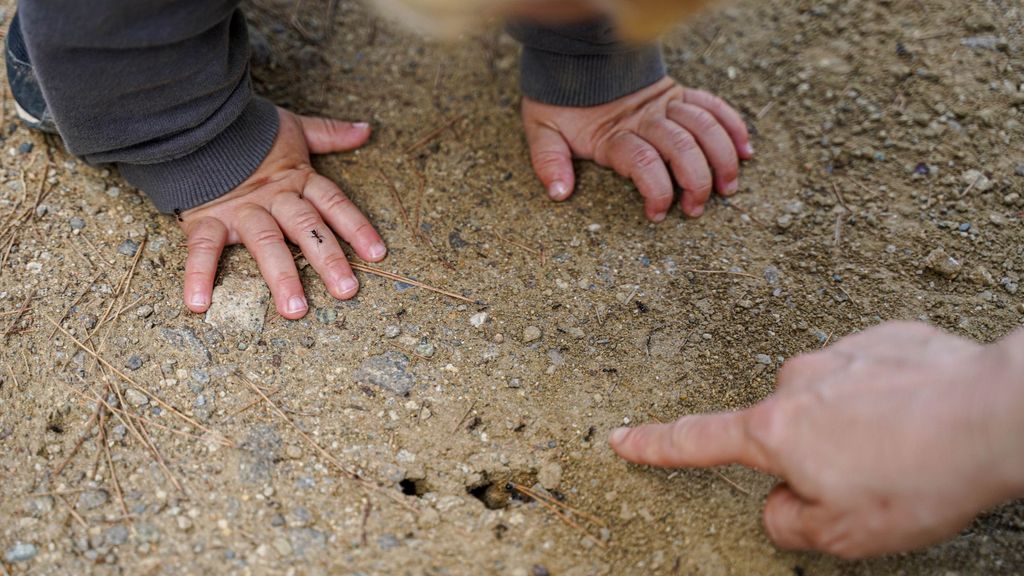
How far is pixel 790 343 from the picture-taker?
181cm

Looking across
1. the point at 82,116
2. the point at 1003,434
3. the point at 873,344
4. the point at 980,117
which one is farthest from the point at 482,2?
the point at 980,117

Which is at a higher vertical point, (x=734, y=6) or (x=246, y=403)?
(x=734, y=6)

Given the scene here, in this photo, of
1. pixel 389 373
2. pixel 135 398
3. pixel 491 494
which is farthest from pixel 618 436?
pixel 135 398

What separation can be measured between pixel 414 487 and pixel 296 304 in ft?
1.67

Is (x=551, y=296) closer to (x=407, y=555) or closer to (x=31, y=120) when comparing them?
(x=407, y=555)

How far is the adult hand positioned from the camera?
3.57 feet

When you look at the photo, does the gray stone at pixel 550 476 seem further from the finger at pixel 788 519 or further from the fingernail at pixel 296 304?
the fingernail at pixel 296 304

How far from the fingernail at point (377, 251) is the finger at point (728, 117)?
99cm

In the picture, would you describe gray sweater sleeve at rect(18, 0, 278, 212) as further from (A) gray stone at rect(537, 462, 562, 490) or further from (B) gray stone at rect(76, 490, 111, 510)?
(A) gray stone at rect(537, 462, 562, 490)

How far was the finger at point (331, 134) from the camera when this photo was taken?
7.00 feet

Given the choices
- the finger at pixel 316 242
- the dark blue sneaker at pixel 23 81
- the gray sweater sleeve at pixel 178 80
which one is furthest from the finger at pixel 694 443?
the dark blue sneaker at pixel 23 81

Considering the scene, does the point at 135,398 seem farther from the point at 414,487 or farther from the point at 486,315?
the point at 486,315

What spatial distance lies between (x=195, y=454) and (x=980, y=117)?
219 centimetres

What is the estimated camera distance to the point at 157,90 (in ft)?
5.50
